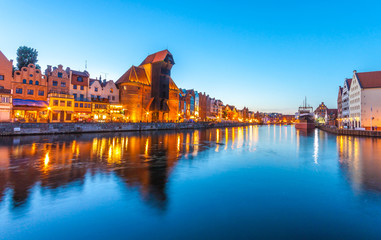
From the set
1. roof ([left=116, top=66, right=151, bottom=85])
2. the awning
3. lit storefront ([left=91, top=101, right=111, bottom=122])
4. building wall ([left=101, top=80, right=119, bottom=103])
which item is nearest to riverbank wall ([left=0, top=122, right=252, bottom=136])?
lit storefront ([left=91, top=101, right=111, bottom=122])

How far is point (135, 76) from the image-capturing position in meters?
65.7

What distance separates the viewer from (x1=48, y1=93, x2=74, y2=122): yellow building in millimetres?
48781

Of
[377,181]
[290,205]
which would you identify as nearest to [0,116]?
[290,205]

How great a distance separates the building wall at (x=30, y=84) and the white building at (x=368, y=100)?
83504mm

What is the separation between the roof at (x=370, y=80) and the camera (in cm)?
5777

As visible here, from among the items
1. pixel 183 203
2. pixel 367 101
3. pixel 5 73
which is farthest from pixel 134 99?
pixel 367 101

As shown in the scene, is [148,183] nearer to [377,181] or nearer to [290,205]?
[290,205]

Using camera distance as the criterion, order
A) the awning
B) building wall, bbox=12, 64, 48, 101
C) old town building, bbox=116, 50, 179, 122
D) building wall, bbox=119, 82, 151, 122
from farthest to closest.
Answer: old town building, bbox=116, 50, 179, 122 < building wall, bbox=119, 82, 151, 122 < building wall, bbox=12, 64, 48, 101 < the awning

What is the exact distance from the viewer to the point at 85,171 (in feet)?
43.8

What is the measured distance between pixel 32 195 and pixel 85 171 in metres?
4.31

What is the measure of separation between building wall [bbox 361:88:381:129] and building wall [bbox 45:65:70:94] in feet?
267

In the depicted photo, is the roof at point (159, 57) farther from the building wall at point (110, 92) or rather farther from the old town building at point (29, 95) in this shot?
the old town building at point (29, 95)

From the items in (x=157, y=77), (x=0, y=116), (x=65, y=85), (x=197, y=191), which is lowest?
(x=197, y=191)

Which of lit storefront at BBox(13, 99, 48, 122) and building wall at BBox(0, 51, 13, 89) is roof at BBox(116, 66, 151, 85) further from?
building wall at BBox(0, 51, 13, 89)
